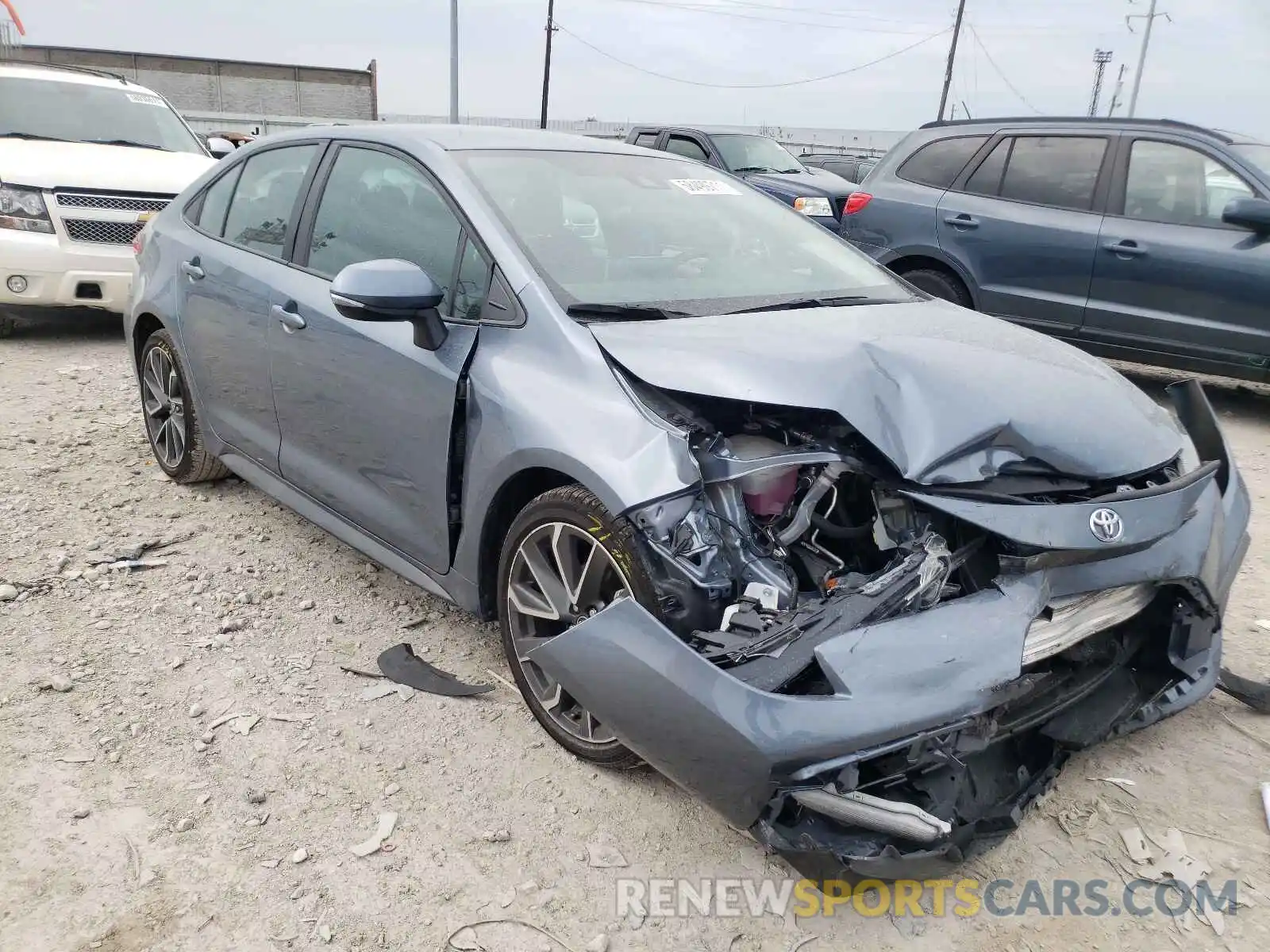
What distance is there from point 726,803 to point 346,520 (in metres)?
1.88

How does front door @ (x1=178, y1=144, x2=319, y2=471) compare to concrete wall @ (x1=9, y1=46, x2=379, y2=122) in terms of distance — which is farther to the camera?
concrete wall @ (x1=9, y1=46, x2=379, y2=122)

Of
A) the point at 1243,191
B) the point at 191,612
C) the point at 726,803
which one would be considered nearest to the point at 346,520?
the point at 191,612

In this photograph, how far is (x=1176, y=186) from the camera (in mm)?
6180

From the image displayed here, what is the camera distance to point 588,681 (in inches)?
86.0

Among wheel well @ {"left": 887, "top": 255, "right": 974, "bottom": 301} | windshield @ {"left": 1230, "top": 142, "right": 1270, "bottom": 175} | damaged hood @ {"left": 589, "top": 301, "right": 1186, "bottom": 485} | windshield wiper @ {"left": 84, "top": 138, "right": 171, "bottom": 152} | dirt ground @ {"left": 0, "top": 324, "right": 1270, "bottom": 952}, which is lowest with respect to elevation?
dirt ground @ {"left": 0, "top": 324, "right": 1270, "bottom": 952}

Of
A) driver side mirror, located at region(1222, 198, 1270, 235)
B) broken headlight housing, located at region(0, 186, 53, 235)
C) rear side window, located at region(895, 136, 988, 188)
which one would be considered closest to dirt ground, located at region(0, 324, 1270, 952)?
driver side mirror, located at region(1222, 198, 1270, 235)

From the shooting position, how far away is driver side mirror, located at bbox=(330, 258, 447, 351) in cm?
265

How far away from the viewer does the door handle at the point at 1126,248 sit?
6.16m

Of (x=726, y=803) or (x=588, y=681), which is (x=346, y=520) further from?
(x=726, y=803)

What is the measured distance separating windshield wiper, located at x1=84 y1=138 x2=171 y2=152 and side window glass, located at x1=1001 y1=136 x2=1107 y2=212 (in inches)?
261

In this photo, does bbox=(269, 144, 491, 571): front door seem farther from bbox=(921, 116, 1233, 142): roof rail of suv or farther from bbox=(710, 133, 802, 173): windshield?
bbox=(710, 133, 802, 173): windshield

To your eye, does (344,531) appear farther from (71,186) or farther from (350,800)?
(71,186)

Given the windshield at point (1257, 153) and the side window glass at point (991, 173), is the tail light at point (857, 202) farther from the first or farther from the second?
the windshield at point (1257, 153)

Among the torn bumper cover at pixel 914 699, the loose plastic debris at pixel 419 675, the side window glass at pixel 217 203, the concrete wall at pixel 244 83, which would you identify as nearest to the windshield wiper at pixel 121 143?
the side window glass at pixel 217 203
